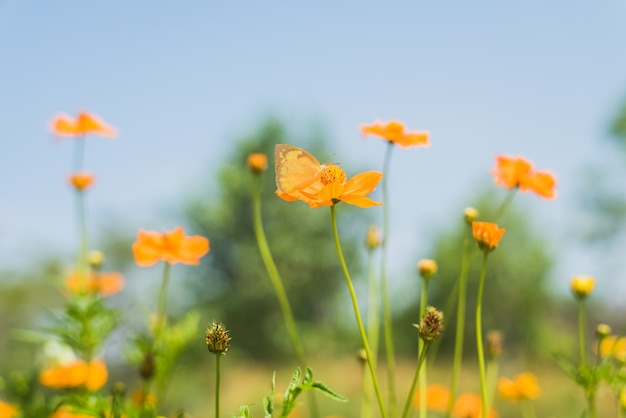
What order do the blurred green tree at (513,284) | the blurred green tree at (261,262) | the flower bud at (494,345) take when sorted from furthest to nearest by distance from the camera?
the blurred green tree at (513,284) < the blurred green tree at (261,262) < the flower bud at (494,345)

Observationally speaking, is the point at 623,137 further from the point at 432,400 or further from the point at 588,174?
the point at 432,400

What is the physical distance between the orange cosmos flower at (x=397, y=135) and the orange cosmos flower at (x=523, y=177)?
0.36 ft

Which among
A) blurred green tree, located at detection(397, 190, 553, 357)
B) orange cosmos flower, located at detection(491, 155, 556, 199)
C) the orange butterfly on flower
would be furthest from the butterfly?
blurred green tree, located at detection(397, 190, 553, 357)

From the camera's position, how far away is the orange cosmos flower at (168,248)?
73 cm

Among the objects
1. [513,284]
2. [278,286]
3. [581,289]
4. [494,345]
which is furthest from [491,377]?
[513,284]

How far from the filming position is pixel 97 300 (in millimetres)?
942

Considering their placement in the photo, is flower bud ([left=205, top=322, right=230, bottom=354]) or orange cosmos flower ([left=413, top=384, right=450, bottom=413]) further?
orange cosmos flower ([left=413, top=384, right=450, bottom=413])

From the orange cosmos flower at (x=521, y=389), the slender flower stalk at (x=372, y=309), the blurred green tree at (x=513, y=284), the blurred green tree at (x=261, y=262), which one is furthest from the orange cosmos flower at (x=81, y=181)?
the blurred green tree at (x=513, y=284)

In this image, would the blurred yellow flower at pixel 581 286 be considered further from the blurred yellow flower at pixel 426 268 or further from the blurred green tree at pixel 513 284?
the blurred green tree at pixel 513 284

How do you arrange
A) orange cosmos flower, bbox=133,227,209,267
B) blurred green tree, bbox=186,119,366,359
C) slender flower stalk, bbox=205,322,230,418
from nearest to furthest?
slender flower stalk, bbox=205,322,230,418 → orange cosmos flower, bbox=133,227,209,267 → blurred green tree, bbox=186,119,366,359

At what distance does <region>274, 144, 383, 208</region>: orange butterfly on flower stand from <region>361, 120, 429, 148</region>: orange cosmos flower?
0.77ft

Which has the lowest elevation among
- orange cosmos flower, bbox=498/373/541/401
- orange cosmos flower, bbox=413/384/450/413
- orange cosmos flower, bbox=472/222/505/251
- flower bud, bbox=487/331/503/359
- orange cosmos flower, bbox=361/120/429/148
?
orange cosmos flower, bbox=413/384/450/413

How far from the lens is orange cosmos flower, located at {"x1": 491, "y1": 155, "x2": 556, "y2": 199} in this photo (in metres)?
0.76

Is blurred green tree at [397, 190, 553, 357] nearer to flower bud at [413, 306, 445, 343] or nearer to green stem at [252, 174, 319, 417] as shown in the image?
green stem at [252, 174, 319, 417]
